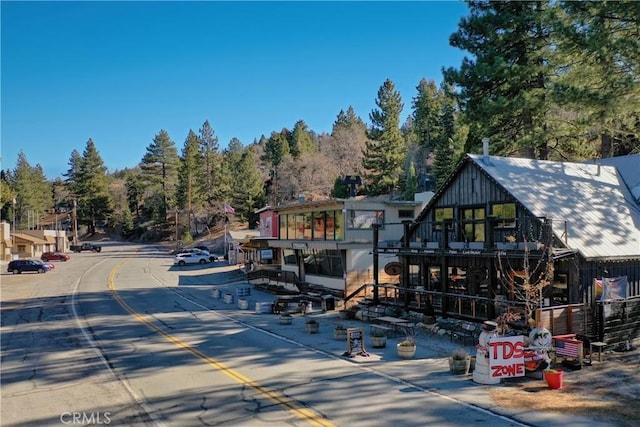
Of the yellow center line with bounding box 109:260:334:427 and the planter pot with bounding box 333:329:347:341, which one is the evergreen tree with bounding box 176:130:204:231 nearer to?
the yellow center line with bounding box 109:260:334:427

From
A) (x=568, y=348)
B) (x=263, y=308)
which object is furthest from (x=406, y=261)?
(x=568, y=348)

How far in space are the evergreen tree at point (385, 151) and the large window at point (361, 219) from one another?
38.0 metres

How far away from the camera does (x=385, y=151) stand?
69.4 meters

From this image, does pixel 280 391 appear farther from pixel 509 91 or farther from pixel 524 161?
pixel 509 91

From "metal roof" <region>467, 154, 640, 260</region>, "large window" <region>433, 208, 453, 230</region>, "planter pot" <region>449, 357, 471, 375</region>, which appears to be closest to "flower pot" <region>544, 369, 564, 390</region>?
"planter pot" <region>449, 357, 471, 375</region>

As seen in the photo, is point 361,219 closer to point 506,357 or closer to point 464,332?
point 464,332

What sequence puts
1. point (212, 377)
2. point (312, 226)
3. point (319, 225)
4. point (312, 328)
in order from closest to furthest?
point (212, 377) → point (312, 328) → point (319, 225) → point (312, 226)

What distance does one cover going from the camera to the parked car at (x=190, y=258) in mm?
60531

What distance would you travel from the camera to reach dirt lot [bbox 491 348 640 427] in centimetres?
1165

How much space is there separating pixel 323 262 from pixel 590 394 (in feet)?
68.9

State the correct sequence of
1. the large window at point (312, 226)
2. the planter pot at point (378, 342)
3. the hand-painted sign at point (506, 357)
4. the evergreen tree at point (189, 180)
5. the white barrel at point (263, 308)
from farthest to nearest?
the evergreen tree at point (189, 180)
the large window at point (312, 226)
the white barrel at point (263, 308)
the planter pot at point (378, 342)
the hand-painted sign at point (506, 357)

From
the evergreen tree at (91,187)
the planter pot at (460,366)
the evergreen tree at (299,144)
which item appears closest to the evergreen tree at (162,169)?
the evergreen tree at (91,187)

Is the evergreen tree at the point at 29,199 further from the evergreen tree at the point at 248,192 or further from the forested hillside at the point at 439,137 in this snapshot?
the evergreen tree at the point at 248,192

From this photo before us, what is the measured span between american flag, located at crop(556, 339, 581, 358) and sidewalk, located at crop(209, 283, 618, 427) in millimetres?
779
